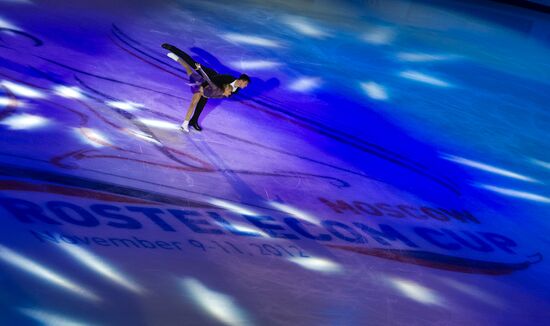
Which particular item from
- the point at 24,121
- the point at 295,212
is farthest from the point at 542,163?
the point at 24,121

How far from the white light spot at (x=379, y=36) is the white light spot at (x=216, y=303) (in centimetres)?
796

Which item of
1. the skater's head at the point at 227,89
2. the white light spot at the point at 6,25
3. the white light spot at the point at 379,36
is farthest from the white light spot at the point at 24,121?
the white light spot at the point at 379,36

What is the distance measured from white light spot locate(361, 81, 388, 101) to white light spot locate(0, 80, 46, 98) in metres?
4.63

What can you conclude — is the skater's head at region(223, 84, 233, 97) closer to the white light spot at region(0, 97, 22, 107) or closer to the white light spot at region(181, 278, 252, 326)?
the white light spot at region(0, 97, 22, 107)

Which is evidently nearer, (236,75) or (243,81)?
(243,81)

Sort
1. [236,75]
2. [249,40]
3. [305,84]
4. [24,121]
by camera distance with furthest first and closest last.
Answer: [249,40] < [305,84] < [236,75] < [24,121]

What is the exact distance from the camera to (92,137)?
18.1ft

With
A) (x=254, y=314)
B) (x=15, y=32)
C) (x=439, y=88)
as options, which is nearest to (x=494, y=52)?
(x=439, y=88)

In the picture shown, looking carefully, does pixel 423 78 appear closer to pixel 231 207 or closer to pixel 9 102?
pixel 231 207

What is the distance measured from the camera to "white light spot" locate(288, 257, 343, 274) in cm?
452

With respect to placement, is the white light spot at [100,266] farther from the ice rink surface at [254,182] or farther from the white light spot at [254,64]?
the white light spot at [254,64]

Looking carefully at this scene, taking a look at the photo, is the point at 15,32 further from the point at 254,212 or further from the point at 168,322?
the point at 168,322

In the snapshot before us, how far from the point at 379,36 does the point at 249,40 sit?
11.4ft

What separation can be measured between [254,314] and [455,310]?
172cm
